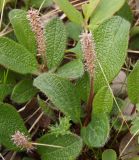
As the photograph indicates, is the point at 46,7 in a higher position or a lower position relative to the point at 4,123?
higher

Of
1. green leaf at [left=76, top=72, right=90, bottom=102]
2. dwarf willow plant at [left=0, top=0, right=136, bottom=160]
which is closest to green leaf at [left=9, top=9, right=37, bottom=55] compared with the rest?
dwarf willow plant at [left=0, top=0, right=136, bottom=160]

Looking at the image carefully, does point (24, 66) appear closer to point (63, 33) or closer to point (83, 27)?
point (63, 33)

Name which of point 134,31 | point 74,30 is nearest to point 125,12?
point 134,31

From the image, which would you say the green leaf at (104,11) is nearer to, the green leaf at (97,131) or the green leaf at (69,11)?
the green leaf at (69,11)

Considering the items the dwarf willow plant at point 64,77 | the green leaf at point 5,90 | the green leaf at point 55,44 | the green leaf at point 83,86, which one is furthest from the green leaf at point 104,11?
the green leaf at point 5,90

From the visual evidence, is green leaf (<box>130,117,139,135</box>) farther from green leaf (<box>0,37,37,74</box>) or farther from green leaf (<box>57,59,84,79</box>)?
green leaf (<box>0,37,37,74</box>)

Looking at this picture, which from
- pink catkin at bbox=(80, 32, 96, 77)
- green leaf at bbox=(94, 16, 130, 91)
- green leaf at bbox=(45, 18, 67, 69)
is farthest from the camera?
green leaf at bbox=(45, 18, 67, 69)

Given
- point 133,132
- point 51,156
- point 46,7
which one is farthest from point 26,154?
point 46,7
